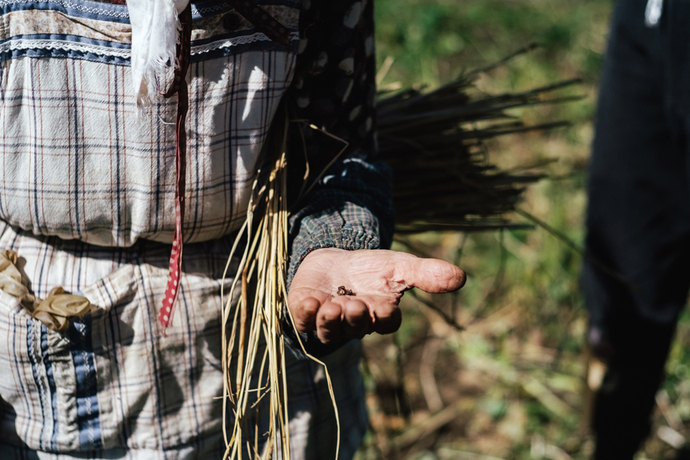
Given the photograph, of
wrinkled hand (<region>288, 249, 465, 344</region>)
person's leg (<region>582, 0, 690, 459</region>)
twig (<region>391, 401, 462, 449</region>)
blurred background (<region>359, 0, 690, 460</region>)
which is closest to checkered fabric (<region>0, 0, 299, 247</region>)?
wrinkled hand (<region>288, 249, 465, 344</region>)

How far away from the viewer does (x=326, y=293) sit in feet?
2.13

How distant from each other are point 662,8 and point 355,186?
1.04m

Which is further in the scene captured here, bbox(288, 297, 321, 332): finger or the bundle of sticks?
the bundle of sticks

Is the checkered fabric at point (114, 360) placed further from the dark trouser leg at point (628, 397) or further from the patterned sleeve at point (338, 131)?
the dark trouser leg at point (628, 397)

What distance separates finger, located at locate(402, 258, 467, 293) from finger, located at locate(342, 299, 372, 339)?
0.21 feet

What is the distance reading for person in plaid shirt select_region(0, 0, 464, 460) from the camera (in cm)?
65

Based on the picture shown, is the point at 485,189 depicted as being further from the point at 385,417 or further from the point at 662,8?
the point at 385,417

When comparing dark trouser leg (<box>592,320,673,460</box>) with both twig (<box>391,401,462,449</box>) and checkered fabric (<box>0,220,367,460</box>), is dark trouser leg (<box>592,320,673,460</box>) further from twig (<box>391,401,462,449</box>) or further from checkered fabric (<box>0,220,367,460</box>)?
checkered fabric (<box>0,220,367,460</box>)

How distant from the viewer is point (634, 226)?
1.63m

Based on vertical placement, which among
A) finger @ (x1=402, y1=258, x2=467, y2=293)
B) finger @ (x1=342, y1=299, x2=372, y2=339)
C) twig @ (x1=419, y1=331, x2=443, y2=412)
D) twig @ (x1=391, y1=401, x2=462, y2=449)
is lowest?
twig @ (x1=391, y1=401, x2=462, y2=449)

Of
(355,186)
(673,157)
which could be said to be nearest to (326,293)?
(355,186)

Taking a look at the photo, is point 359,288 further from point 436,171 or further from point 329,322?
point 436,171

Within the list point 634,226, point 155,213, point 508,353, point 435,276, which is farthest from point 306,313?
point 508,353

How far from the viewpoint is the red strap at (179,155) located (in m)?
0.64
